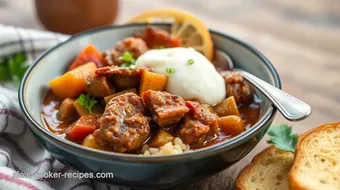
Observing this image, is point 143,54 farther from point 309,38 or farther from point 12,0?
point 12,0

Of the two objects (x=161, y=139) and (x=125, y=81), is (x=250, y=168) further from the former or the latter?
(x=125, y=81)

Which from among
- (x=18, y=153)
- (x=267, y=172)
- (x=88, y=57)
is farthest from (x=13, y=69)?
(x=267, y=172)

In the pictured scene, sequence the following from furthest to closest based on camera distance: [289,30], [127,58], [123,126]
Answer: [289,30] < [127,58] < [123,126]

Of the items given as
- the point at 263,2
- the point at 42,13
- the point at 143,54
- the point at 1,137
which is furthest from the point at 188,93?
the point at 263,2

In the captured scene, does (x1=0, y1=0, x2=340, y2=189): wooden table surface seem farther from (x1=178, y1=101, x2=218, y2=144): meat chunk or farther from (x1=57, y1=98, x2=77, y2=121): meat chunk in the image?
(x1=57, y1=98, x2=77, y2=121): meat chunk

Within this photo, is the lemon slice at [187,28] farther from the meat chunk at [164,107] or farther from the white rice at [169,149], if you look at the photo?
the white rice at [169,149]

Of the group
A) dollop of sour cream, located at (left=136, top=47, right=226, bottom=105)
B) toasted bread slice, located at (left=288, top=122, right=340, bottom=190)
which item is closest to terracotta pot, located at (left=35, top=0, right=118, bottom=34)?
dollop of sour cream, located at (left=136, top=47, right=226, bottom=105)
